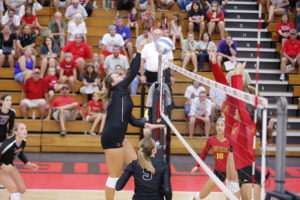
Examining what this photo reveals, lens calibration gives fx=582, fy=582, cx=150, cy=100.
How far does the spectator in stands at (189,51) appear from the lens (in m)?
15.2

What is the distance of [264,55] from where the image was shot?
1686 cm

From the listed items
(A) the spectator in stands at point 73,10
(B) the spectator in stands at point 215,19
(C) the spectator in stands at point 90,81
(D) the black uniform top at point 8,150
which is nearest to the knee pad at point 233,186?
(D) the black uniform top at point 8,150

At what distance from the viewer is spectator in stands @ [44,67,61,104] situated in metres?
14.1

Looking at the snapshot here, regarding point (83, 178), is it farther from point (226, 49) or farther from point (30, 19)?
point (30, 19)

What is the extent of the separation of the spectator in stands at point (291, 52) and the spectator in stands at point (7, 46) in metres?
7.21

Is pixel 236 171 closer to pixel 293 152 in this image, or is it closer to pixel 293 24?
pixel 293 152

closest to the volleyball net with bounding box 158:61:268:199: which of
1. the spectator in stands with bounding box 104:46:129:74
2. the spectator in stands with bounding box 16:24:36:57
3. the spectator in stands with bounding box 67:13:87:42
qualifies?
the spectator in stands with bounding box 104:46:129:74

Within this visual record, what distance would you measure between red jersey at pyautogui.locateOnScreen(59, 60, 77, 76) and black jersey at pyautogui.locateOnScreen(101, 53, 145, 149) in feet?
22.0

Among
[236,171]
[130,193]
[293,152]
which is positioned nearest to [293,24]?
[293,152]

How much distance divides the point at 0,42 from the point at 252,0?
809 centimetres

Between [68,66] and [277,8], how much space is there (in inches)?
264

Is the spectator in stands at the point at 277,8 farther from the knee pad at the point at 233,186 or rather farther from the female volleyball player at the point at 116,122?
the knee pad at the point at 233,186

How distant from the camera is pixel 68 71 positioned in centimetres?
1462

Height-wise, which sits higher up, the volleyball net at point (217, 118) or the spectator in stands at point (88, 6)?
the spectator in stands at point (88, 6)
